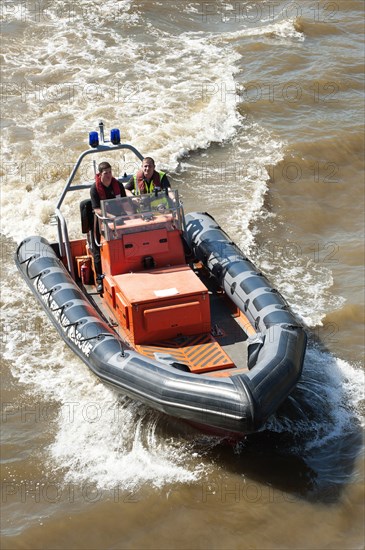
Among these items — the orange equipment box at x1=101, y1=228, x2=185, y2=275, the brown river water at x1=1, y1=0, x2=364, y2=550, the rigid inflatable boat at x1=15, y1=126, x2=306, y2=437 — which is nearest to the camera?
the rigid inflatable boat at x1=15, y1=126, x2=306, y2=437

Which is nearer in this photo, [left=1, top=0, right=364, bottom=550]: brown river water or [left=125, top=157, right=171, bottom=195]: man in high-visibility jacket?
[left=1, top=0, right=364, bottom=550]: brown river water

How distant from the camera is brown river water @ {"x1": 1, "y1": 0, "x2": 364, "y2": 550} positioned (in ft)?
23.8

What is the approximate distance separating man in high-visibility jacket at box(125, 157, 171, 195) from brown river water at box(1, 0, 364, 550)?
79.2 inches

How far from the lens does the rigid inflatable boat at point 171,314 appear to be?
7.14m

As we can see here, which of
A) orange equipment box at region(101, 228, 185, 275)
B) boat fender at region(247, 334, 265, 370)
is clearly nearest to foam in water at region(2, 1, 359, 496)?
boat fender at region(247, 334, 265, 370)

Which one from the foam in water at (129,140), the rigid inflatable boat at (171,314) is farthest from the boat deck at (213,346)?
the foam in water at (129,140)

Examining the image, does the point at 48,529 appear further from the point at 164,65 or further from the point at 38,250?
the point at 164,65

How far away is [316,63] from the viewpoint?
15961 mm

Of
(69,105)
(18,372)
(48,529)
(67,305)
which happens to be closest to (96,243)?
(67,305)

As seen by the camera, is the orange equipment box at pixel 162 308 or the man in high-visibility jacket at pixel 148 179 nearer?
the orange equipment box at pixel 162 308

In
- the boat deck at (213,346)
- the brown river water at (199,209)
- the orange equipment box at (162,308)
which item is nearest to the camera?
the brown river water at (199,209)

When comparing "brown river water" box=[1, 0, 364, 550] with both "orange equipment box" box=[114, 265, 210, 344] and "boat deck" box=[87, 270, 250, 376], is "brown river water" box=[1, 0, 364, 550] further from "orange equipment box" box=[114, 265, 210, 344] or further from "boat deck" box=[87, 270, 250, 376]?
"orange equipment box" box=[114, 265, 210, 344]

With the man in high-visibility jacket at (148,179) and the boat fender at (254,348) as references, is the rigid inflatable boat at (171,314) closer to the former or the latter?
the boat fender at (254,348)

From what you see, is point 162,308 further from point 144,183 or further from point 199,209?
point 199,209
